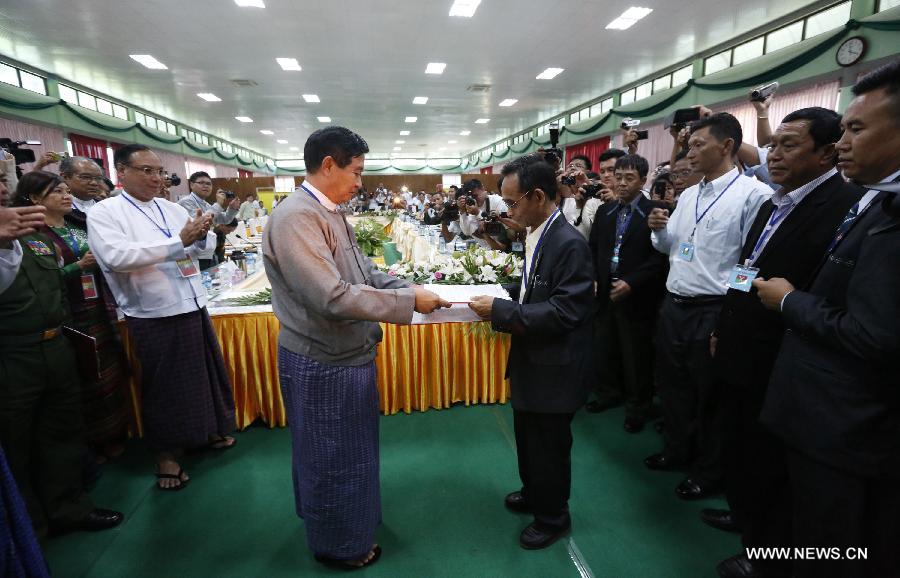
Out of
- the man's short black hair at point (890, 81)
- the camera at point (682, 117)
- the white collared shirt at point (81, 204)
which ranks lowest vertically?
the white collared shirt at point (81, 204)

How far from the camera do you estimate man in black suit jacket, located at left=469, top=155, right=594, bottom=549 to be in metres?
1.49

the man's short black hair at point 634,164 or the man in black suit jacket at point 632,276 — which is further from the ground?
the man's short black hair at point 634,164

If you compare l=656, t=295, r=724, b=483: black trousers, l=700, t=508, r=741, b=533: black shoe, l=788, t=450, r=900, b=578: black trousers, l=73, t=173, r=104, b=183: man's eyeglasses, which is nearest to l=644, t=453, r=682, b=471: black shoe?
l=656, t=295, r=724, b=483: black trousers

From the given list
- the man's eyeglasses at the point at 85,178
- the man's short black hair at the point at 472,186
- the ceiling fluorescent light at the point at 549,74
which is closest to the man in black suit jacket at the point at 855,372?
the man's eyeglasses at the point at 85,178

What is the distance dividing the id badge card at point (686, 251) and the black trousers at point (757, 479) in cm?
70

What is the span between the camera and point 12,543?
1107mm

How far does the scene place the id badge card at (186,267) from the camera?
2188 millimetres

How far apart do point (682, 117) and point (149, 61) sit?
9572mm

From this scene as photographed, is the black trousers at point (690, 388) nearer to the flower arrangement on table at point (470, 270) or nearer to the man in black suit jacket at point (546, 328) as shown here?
the man in black suit jacket at point (546, 328)

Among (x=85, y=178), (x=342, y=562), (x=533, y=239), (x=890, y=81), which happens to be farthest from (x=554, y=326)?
(x=85, y=178)

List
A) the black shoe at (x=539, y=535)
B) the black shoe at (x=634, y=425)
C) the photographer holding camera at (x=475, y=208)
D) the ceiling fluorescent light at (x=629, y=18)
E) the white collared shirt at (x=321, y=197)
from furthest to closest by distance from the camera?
the ceiling fluorescent light at (x=629, y=18) → the photographer holding camera at (x=475, y=208) → the black shoe at (x=634, y=425) → the black shoe at (x=539, y=535) → the white collared shirt at (x=321, y=197)

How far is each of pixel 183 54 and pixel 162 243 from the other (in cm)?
771

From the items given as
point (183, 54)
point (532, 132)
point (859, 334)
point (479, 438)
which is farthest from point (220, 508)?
point (532, 132)

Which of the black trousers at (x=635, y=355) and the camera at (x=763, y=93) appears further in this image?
the black trousers at (x=635, y=355)
